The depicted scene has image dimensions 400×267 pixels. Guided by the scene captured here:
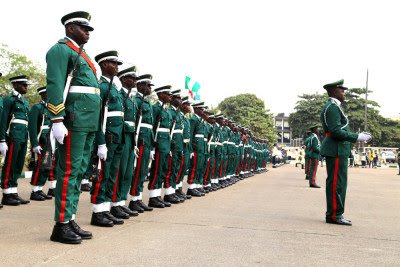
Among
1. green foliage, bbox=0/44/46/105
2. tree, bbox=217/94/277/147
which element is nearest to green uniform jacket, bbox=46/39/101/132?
green foliage, bbox=0/44/46/105

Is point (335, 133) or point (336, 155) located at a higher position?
point (335, 133)

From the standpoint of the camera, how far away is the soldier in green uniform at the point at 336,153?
7.95 meters

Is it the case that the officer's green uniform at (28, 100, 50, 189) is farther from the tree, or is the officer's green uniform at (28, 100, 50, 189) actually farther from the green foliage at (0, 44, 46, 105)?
the tree

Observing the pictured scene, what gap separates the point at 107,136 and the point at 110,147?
0.17 m

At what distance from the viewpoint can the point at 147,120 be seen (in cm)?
843

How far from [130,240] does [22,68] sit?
34764 millimetres

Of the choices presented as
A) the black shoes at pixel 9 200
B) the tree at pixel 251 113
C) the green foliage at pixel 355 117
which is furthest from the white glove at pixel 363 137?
the green foliage at pixel 355 117

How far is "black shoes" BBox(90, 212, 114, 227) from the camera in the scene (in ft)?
21.7

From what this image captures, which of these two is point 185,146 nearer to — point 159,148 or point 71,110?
point 159,148

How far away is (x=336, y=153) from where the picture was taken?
8023mm

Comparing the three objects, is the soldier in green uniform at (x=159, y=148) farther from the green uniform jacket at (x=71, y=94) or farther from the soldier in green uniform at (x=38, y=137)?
the green uniform jacket at (x=71, y=94)

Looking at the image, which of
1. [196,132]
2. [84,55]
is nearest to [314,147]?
[196,132]

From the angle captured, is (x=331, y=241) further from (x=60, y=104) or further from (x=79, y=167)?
(x=60, y=104)

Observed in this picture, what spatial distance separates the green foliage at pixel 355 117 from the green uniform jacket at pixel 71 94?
6551 centimetres
